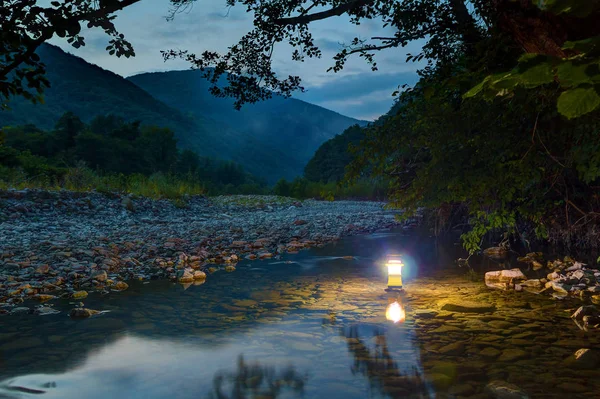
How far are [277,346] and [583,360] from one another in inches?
103

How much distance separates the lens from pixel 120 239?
10.8 metres

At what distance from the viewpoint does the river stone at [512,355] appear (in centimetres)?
396

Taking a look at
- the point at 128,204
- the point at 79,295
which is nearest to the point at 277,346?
the point at 79,295

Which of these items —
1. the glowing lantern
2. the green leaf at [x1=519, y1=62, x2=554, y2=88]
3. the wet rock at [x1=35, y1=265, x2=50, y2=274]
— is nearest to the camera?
the green leaf at [x1=519, y1=62, x2=554, y2=88]

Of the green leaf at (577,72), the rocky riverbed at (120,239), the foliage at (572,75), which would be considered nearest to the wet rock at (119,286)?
the rocky riverbed at (120,239)

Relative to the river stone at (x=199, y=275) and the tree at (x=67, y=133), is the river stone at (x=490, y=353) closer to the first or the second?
the river stone at (x=199, y=275)

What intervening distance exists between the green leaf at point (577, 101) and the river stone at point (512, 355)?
3022 mm

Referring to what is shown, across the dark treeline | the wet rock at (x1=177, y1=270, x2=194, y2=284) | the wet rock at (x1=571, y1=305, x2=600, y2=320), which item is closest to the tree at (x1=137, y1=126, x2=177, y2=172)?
the dark treeline

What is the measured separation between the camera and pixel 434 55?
22.0 feet

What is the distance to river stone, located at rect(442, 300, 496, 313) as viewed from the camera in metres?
5.55

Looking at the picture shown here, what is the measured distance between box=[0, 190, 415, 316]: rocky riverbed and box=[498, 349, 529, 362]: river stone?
14.4 feet

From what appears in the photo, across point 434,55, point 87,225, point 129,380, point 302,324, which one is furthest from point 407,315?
point 87,225

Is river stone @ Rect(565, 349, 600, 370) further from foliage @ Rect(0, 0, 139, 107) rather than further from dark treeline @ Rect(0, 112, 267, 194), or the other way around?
dark treeline @ Rect(0, 112, 267, 194)

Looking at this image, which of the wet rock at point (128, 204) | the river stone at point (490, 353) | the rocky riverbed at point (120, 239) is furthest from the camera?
the wet rock at point (128, 204)
